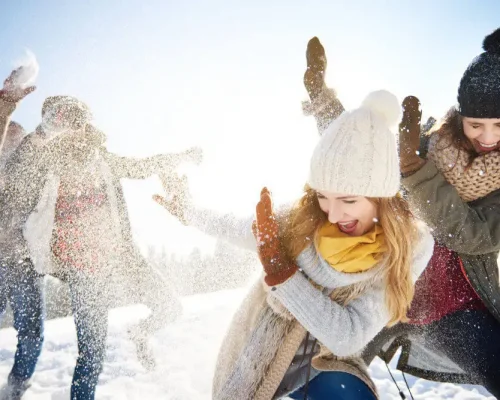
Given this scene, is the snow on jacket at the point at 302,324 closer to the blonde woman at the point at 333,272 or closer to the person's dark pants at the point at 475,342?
the blonde woman at the point at 333,272

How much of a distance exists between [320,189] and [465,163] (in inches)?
28.8

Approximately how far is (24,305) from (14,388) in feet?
2.15

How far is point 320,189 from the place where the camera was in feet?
5.29

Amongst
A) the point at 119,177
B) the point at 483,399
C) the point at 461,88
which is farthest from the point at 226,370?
the point at 483,399

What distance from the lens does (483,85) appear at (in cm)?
170

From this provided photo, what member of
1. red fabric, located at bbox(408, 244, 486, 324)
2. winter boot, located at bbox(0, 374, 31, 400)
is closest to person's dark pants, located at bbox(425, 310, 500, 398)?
red fabric, located at bbox(408, 244, 486, 324)

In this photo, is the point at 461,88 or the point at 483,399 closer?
the point at 461,88

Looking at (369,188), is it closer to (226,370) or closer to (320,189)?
(320,189)

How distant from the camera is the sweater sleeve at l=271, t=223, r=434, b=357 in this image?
1438 mm

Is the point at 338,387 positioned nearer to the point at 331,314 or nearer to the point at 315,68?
the point at 331,314

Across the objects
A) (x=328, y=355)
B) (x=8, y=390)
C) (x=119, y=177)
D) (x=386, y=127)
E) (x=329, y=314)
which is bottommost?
(x=8, y=390)

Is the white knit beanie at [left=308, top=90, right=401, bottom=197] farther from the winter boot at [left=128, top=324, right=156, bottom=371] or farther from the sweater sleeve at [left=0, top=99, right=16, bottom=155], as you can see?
the winter boot at [left=128, top=324, right=156, bottom=371]

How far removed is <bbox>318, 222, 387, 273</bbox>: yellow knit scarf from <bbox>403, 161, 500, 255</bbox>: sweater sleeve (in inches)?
10.1

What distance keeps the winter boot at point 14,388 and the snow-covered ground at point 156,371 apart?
33 cm
